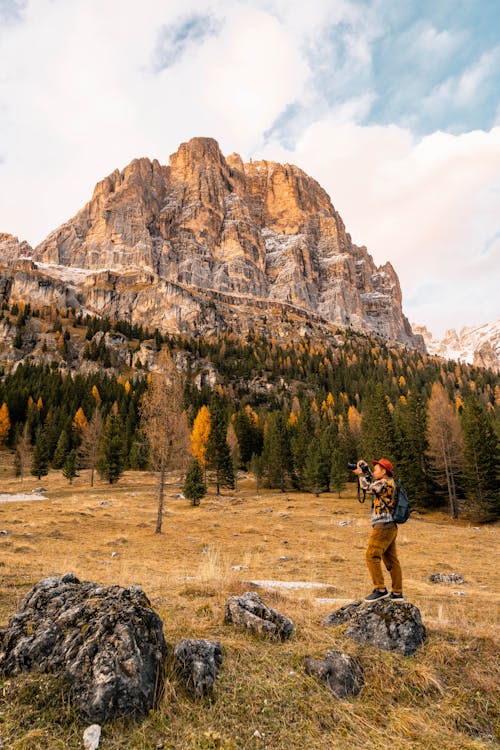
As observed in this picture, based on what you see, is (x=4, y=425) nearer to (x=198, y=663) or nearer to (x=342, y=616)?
(x=342, y=616)

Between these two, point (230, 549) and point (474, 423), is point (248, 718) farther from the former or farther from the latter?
point (474, 423)

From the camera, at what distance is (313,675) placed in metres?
4.74

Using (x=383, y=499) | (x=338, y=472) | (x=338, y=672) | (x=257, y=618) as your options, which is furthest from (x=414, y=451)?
(x=338, y=672)

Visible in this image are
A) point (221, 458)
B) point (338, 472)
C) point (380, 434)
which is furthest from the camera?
point (338, 472)

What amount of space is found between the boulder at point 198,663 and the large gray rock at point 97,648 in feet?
0.86

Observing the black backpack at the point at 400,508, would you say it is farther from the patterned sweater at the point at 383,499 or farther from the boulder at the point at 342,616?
the boulder at the point at 342,616

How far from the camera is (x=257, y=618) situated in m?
6.04

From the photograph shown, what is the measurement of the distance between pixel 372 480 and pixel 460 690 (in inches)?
145

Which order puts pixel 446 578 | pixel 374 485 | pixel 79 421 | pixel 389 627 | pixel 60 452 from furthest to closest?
pixel 79 421, pixel 60 452, pixel 446 578, pixel 374 485, pixel 389 627

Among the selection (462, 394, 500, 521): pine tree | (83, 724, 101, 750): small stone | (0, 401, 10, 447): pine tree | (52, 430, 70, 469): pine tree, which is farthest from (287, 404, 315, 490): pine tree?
(83, 724, 101, 750): small stone

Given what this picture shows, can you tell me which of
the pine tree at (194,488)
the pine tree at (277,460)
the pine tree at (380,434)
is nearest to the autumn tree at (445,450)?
the pine tree at (380,434)

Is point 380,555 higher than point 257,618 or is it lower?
higher

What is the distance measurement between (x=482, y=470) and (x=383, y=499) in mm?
43724

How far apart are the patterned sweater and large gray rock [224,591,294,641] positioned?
242 cm
